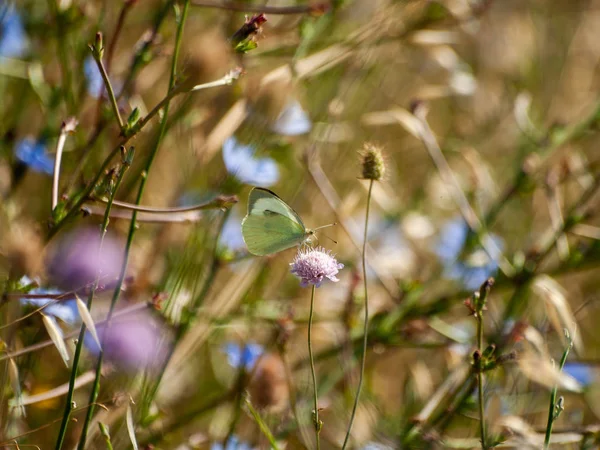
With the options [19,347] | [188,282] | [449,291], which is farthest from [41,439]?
[449,291]

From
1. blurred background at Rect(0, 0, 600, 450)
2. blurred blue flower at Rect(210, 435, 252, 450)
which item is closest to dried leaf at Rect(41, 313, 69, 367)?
blurred background at Rect(0, 0, 600, 450)

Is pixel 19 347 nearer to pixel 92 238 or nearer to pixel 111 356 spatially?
pixel 111 356

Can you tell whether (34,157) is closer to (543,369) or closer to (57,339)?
(57,339)

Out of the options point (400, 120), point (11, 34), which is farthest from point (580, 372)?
point (11, 34)

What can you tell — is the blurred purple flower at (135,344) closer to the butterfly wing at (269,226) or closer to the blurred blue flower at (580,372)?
the butterfly wing at (269,226)

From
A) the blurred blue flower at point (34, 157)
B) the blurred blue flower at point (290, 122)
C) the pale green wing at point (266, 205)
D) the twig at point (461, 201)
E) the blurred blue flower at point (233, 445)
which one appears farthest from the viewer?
the twig at point (461, 201)

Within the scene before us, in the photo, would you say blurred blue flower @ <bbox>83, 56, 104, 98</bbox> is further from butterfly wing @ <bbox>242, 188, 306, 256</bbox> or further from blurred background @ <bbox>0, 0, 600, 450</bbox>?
butterfly wing @ <bbox>242, 188, 306, 256</bbox>

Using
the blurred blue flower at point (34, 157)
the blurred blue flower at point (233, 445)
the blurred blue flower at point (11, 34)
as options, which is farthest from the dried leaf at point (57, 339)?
the blurred blue flower at point (11, 34)

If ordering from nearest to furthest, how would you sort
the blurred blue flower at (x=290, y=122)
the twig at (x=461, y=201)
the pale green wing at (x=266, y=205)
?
1. the pale green wing at (x=266, y=205)
2. the blurred blue flower at (x=290, y=122)
3. the twig at (x=461, y=201)
